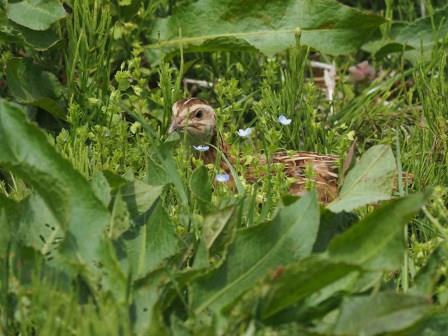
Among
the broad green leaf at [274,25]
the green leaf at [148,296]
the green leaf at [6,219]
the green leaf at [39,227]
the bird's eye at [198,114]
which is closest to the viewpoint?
the green leaf at [148,296]

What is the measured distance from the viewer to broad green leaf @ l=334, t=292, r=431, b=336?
3.54 m

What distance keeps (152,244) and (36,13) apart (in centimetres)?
237

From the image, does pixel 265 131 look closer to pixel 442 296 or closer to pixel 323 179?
pixel 323 179

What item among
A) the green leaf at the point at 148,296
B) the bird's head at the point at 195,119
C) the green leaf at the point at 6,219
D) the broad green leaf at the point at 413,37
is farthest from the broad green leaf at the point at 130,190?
the broad green leaf at the point at 413,37

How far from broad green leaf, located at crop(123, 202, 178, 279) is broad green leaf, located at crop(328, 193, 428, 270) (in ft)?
2.33

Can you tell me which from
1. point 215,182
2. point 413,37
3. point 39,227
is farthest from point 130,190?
point 413,37

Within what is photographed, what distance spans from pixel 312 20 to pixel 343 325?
3.20 m

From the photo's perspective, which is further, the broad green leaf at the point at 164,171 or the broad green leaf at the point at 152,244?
the broad green leaf at the point at 164,171

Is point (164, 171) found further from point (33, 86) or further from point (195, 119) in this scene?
point (33, 86)

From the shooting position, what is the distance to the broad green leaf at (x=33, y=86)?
20.1ft

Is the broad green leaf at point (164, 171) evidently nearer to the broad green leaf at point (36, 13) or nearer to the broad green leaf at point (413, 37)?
the broad green leaf at point (36, 13)

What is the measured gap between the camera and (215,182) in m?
5.43

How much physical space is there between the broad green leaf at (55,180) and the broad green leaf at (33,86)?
2.05 metres

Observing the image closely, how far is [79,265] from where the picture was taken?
3807 millimetres
